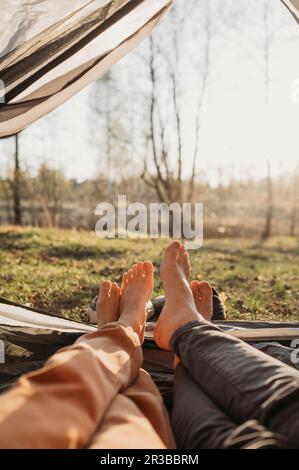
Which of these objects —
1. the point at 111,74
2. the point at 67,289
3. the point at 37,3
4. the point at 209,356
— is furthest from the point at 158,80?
the point at 209,356

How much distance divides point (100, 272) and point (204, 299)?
2.69 meters

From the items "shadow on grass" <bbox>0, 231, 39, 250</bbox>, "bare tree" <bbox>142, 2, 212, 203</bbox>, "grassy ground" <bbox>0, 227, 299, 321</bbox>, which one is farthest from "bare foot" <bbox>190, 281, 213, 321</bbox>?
"bare tree" <bbox>142, 2, 212, 203</bbox>

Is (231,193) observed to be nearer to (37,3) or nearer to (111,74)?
(111,74)

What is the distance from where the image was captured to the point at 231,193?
21.5 metres

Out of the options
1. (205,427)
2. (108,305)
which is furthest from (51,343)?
(205,427)

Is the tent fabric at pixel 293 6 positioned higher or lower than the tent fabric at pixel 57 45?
higher

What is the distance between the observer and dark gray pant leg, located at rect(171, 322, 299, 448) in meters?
0.82

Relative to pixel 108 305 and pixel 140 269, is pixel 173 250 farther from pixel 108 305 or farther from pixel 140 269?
pixel 108 305

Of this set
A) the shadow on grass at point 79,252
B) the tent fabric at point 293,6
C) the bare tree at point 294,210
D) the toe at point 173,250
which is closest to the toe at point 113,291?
the toe at point 173,250

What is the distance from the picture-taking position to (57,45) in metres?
1.88

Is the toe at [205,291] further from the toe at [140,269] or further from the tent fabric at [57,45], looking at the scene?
the tent fabric at [57,45]

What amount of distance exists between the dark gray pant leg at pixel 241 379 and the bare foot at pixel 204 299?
0.81m

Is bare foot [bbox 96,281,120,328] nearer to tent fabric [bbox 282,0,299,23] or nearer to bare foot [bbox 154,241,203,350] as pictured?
bare foot [bbox 154,241,203,350]

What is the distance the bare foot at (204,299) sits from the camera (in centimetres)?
196
